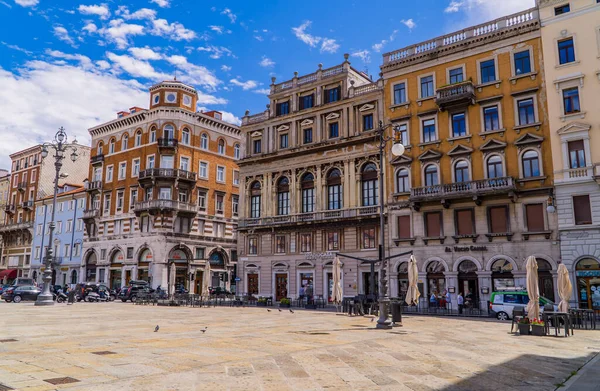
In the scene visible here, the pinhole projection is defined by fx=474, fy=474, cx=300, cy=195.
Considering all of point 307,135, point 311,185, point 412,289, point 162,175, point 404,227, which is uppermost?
point 307,135

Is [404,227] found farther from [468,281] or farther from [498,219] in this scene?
[498,219]

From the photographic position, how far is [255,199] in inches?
1943

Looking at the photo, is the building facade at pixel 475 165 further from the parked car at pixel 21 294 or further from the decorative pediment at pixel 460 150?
the parked car at pixel 21 294

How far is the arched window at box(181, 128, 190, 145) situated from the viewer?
193 feet

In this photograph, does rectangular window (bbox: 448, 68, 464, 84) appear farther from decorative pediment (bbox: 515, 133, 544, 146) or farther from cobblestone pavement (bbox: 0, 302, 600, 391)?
cobblestone pavement (bbox: 0, 302, 600, 391)

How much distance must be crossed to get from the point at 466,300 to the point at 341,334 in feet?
63.1

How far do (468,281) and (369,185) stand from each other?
11.7 m

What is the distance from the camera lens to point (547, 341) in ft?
54.6

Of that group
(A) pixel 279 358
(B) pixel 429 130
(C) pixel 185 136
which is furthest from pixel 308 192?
(A) pixel 279 358

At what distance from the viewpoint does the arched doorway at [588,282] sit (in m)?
29.7

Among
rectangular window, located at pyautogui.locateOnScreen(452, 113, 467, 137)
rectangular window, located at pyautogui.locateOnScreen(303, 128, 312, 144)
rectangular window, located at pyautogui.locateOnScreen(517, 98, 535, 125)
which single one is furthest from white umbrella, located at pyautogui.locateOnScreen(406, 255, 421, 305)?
rectangular window, located at pyautogui.locateOnScreen(303, 128, 312, 144)

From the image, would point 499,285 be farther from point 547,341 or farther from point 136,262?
point 136,262

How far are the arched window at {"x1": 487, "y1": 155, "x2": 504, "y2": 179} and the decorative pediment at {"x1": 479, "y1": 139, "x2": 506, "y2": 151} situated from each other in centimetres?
68

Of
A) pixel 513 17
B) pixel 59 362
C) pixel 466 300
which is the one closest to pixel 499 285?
pixel 466 300
